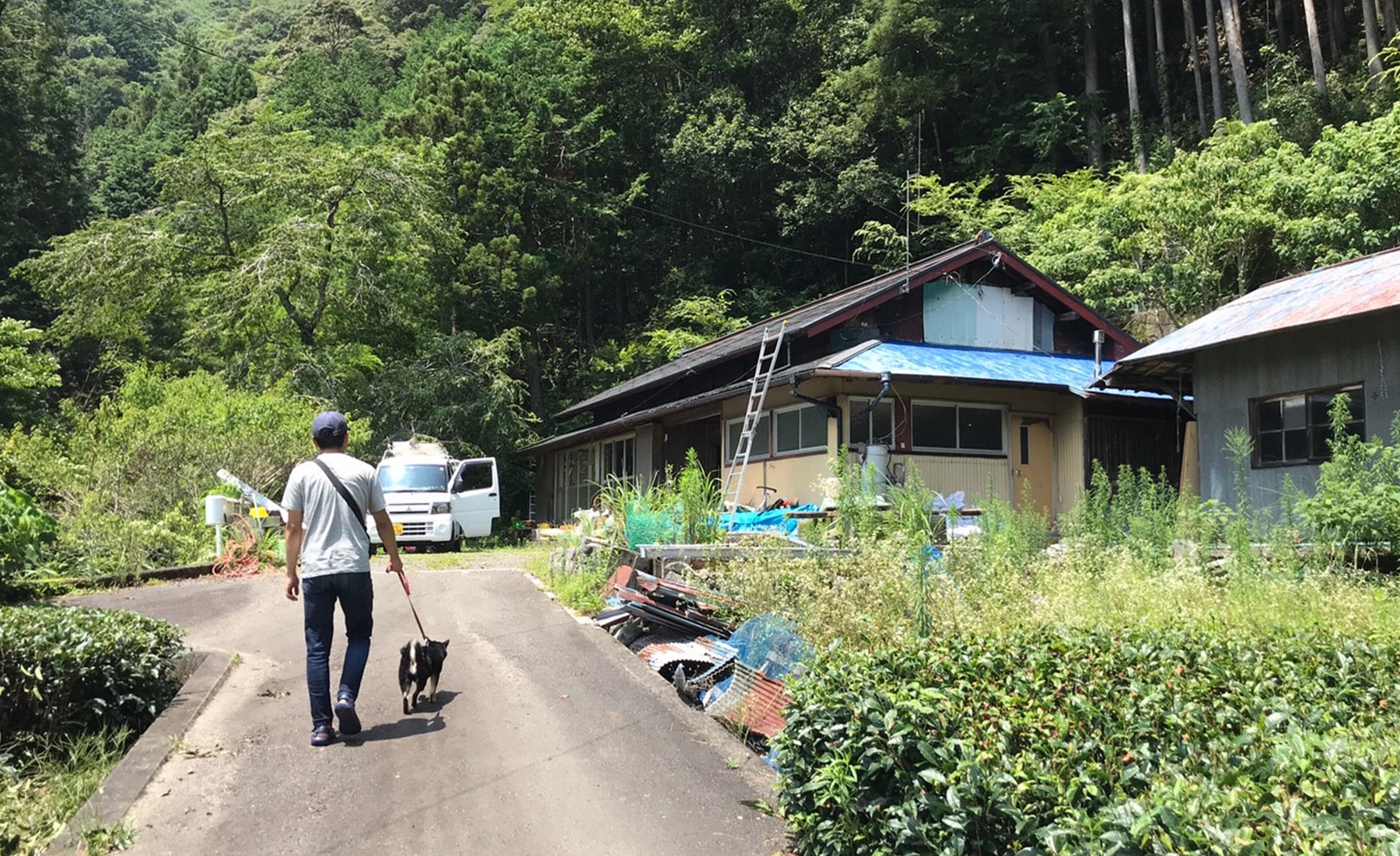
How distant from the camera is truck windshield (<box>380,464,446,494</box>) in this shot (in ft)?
67.6

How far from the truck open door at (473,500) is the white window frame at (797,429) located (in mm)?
7330

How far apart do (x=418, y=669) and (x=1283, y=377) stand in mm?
11339

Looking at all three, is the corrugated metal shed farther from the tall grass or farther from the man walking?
the man walking

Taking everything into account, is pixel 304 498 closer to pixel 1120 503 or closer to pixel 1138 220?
pixel 1120 503

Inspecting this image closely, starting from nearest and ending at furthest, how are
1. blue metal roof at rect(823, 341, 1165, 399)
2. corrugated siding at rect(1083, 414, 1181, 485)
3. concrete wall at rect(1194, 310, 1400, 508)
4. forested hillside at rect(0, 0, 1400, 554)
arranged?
concrete wall at rect(1194, 310, 1400, 508) → blue metal roof at rect(823, 341, 1165, 399) → corrugated siding at rect(1083, 414, 1181, 485) → forested hillside at rect(0, 0, 1400, 554)

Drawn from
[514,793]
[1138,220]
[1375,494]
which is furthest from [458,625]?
[1138,220]

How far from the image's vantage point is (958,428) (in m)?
17.1

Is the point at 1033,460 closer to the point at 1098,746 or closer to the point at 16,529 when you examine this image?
the point at 16,529

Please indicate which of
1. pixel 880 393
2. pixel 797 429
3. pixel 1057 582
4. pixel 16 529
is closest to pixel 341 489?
pixel 1057 582

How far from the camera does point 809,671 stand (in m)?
4.66

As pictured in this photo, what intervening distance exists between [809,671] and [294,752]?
9.43ft

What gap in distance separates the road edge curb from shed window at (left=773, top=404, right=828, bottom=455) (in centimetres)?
1107

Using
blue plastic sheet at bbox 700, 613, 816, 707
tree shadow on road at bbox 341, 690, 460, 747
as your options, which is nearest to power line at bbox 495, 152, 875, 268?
blue plastic sheet at bbox 700, 613, 816, 707

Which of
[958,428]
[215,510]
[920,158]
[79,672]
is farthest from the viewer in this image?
[920,158]
